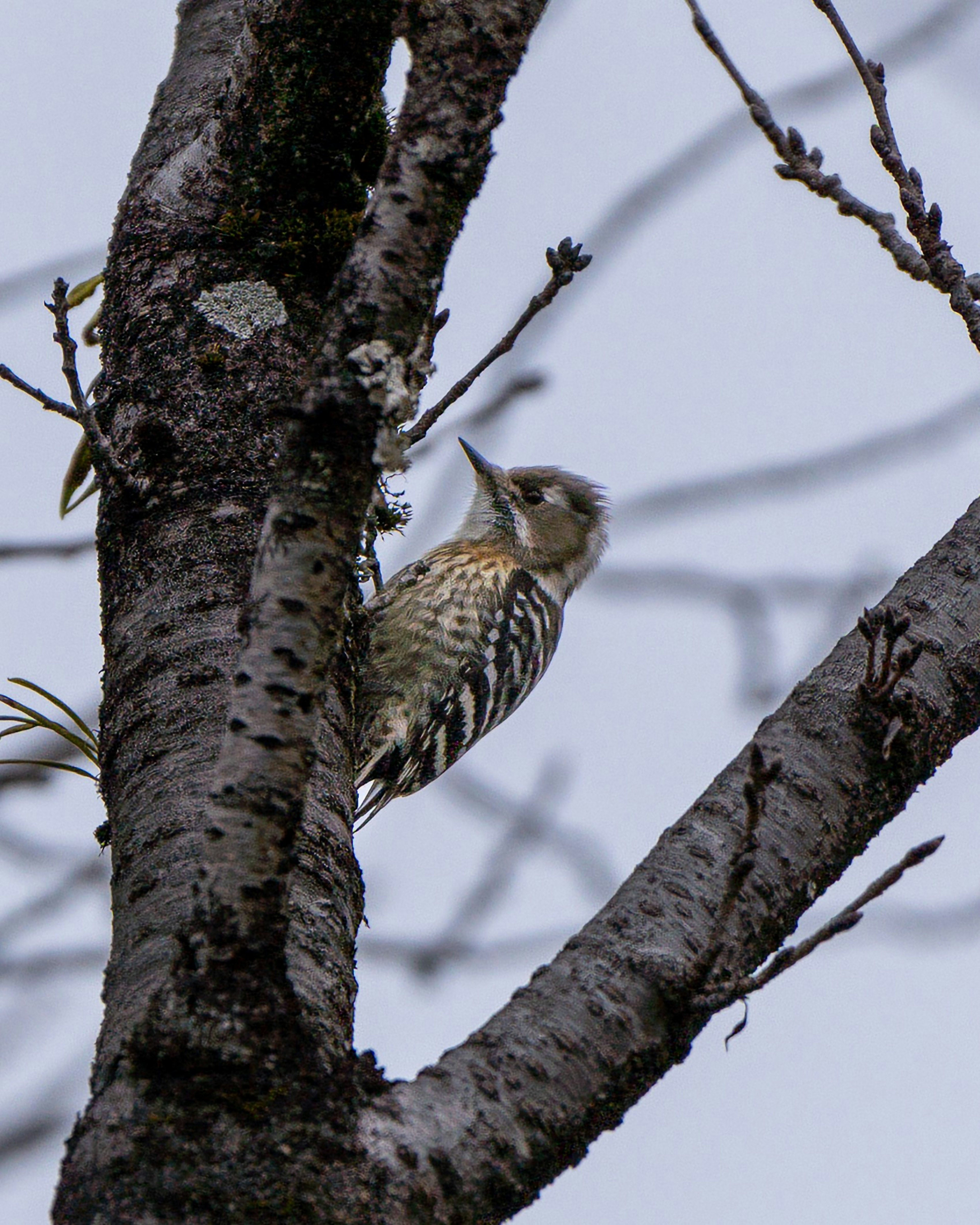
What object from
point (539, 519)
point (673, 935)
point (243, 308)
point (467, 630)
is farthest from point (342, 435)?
point (539, 519)

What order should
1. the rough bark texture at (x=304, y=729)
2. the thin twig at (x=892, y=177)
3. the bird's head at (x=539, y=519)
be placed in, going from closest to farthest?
the rough bark texture at (x=304, y=729) → the thin twig at (x=892, y=177) → the bird's head at (x=539, y=519)

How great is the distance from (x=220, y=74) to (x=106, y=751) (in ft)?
5.57

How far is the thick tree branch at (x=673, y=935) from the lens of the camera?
5.06 feet

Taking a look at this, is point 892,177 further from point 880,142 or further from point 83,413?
point 83,413

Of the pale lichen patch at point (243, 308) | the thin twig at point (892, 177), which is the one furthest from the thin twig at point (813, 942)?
the pale lichen patch at point (243, 308)

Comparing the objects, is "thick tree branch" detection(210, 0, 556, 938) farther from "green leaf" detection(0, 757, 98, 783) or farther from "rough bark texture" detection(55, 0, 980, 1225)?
"green leaf" detection(0, 757, 98, 783)

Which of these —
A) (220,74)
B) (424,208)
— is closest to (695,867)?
(424,208)

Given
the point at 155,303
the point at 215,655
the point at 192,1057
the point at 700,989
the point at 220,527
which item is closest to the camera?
the point at 192,1057

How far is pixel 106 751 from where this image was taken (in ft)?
7.54

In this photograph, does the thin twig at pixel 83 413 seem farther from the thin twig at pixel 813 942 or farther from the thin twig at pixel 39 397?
the thin twig at pixel 813 942

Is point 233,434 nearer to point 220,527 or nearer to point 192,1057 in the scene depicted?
point 220,527

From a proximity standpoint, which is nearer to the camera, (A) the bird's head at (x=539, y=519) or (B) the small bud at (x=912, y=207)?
(B) the small bud at (x=912, y=207)

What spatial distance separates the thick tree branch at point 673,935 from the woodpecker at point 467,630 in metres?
2.06

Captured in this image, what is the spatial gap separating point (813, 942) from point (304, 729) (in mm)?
667
